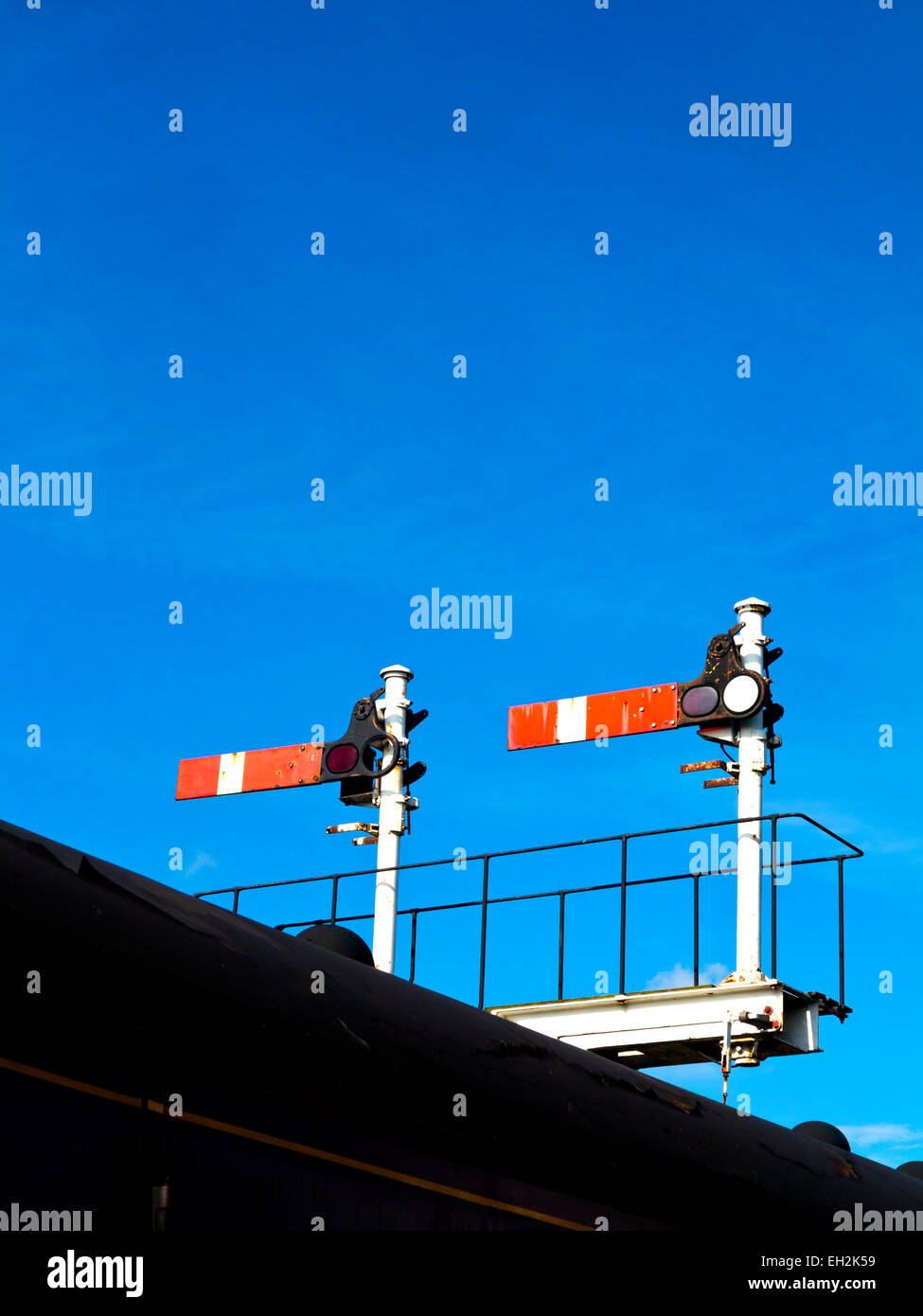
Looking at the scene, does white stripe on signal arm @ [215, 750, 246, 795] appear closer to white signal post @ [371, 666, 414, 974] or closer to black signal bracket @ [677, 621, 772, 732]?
white signal post @ [371, 666, 414, 974]

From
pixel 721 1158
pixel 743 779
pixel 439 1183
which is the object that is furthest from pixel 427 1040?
pixel 743 779

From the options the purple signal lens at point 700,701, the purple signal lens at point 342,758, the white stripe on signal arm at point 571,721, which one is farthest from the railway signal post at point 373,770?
the purple signal lens at point 700,701

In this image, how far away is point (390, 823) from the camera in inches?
541

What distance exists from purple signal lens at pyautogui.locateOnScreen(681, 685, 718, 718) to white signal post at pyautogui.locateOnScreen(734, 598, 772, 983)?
30cm

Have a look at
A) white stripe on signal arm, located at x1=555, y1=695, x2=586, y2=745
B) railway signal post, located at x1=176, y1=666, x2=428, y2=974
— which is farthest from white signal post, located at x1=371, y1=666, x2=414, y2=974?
white stripe on signal arm, located at x1=555, y1=695, x2=586, y2=745

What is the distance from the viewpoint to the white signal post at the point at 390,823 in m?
13.1

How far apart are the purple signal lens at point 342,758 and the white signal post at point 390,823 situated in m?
0.34

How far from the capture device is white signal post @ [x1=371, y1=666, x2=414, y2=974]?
13062mm

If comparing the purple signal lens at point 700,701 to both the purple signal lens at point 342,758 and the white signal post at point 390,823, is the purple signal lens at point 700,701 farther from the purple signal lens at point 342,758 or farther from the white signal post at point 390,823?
the purple signal lens at point 342,758

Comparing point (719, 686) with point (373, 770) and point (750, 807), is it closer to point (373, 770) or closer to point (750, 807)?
point (750, 807)

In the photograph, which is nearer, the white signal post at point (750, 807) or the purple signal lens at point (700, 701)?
the white signal post at point (750, 807)
